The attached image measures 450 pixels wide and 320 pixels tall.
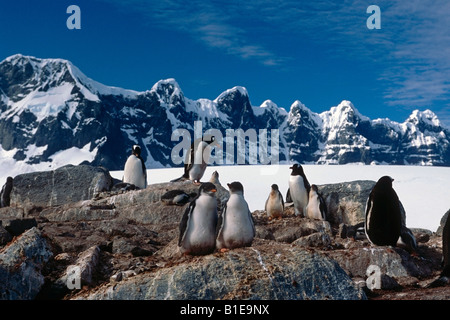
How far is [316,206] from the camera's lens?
13320mm

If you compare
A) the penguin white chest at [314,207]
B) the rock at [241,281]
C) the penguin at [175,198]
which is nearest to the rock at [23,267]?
the rock at [241,281]

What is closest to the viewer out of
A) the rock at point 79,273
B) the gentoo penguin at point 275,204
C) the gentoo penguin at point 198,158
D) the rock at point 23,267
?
the rock at point 23,267

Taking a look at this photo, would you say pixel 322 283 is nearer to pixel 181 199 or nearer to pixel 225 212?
pixel 225 212

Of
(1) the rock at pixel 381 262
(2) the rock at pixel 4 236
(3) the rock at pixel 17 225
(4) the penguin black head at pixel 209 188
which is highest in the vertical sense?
(4) the penguin black head at pixel 209 188

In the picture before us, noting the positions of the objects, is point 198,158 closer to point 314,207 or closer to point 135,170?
point 135,170

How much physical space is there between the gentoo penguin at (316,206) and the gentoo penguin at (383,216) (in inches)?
141

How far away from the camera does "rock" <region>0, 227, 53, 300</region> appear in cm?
630

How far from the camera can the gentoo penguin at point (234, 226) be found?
6793mm

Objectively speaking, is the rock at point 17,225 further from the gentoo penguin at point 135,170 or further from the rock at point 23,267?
the gentoo penguin at point 135,170

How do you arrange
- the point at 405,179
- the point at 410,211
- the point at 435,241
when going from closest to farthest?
the point at 435,241, the point at 410,211, the point at 405,179

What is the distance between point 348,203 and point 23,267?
10.3m
